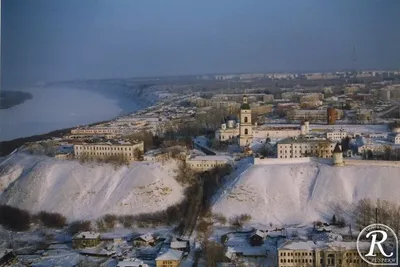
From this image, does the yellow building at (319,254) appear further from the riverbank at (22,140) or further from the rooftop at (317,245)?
the riverbank at (22,140)

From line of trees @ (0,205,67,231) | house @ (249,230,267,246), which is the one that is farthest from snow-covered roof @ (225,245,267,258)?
line of trees @ (0,205,67,231)

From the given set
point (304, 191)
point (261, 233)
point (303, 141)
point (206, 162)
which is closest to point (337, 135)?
point (303, 141)

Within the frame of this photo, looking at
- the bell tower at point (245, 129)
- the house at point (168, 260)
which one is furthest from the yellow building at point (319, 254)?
the bell tower at point (245, 129)

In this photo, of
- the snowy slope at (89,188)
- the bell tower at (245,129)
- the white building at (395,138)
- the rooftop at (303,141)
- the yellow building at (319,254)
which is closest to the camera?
the yellow building at (319,254)

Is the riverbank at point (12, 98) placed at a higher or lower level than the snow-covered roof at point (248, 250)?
higher

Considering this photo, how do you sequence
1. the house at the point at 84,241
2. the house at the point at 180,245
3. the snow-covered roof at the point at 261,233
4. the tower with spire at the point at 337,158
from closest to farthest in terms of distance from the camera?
1. the house at the point at 180,245
2. the snow-covered roof at the point at 261,233
3. the house at the point at 84,241
4. the tower with spire at the point at 337,158

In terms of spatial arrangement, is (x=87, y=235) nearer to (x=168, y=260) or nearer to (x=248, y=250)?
(x=168, y=260)
